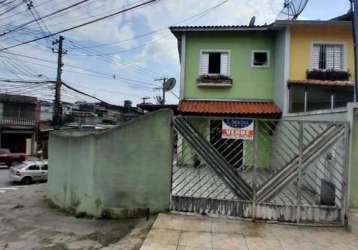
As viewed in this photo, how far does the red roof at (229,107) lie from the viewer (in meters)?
13.6

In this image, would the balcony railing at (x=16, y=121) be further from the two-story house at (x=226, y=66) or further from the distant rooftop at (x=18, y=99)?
the two-story house at (x=226, y=66)

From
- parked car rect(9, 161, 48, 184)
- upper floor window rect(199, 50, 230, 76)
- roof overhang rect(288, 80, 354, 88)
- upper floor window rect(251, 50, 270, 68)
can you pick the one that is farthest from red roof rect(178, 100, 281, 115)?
parked car rect(9, 161, 48, 184)

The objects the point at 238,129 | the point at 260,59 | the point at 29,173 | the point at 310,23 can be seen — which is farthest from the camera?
the point at 29,173

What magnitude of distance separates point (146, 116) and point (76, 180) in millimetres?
2553

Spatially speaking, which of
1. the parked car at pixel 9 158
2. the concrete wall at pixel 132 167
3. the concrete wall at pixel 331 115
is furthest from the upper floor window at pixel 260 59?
the parked car at pixel 9 158

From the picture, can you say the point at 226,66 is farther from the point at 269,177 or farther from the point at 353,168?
the point at 353,168

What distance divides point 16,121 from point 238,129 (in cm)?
2933

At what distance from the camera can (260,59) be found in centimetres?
1520

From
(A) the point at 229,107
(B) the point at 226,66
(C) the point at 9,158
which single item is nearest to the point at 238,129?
(A) the point at 229,107

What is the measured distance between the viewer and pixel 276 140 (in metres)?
10.2

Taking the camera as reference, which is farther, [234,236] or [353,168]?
[353,168]

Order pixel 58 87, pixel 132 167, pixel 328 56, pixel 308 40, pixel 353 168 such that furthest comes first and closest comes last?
pixel 58 87 → pixel 328 56 → pixel 308 40 → pixel 132 167 → pixel 353 168

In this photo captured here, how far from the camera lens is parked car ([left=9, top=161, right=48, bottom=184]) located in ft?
63.7

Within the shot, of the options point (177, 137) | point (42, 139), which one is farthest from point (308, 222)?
point (42, 139)
